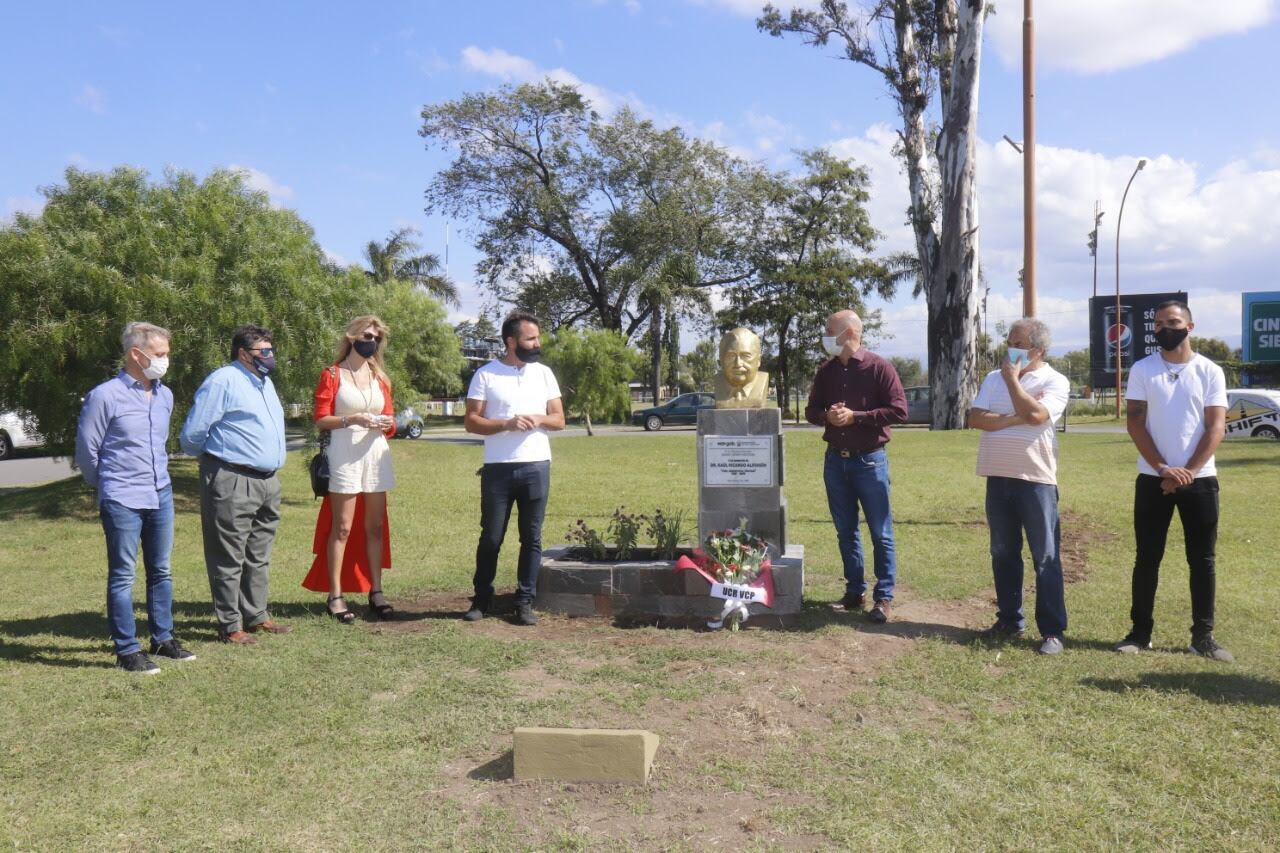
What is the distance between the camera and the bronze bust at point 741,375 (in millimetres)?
6598

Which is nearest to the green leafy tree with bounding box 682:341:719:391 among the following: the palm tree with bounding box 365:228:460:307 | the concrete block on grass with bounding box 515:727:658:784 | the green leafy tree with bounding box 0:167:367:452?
the palm tree with bounding box 365:228:460:307

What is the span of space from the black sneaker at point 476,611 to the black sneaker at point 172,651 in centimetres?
162

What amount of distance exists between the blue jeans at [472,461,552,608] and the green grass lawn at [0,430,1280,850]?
0.33m

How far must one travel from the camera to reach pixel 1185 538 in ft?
17.7

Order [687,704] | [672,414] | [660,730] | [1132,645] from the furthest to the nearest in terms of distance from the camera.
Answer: [672,414]
[1132,645]
[687,704]
[660,730]

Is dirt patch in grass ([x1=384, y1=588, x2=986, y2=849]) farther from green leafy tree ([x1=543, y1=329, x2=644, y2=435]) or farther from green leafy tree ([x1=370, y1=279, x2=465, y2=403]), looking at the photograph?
green leafy tree ([x1=543, y1=329, x2=644, y2=435])

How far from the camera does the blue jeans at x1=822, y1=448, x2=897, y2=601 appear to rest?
6133mm

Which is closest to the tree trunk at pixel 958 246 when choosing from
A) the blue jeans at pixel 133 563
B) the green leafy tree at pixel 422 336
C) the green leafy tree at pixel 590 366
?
the green leafy tree at pixel 590 366

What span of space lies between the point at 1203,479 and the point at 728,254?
38057 mm

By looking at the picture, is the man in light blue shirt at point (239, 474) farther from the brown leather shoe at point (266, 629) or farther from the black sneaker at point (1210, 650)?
the black sneaker at point (1210, 650)

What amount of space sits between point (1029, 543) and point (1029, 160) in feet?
16.2

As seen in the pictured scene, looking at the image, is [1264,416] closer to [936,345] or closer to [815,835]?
[936,345]

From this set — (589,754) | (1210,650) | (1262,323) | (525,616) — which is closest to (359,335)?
A: (525,616)

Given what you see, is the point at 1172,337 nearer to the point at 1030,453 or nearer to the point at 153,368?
the point at 1030,453
